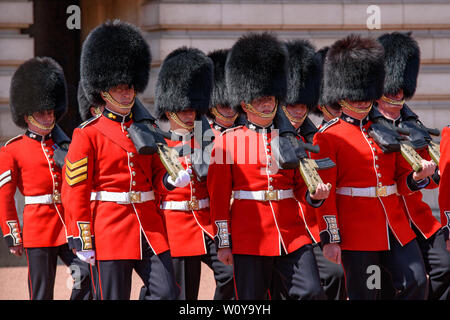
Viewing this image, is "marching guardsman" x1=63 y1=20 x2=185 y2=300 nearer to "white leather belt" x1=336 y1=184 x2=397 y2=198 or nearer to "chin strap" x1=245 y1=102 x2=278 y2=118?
"chin strap" x1=245 y1=102 x2=278 y2=118

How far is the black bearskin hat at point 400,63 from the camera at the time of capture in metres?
5.99

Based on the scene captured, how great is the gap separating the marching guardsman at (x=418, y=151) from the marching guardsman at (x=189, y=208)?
105 cm

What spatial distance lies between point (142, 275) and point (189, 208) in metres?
0.79

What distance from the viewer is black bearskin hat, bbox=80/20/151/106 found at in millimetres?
5027

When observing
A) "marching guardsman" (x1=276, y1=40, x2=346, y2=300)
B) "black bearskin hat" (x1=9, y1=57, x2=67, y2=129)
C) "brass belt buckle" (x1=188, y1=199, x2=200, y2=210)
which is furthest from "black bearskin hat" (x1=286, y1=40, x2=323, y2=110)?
"black bearskin hat" (x1=9, y1=57, x2=67, y2=129)

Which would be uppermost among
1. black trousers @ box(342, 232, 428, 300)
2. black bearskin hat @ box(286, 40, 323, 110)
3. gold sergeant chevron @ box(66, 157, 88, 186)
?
black bearskin hat @ box(286, 40, 323, 110)

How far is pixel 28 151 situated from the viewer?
5883mm

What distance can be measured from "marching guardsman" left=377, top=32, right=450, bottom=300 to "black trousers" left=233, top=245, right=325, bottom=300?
86 centimetres

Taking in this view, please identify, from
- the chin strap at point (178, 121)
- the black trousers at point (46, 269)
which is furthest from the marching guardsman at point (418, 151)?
the black trousers at point (46, 269)

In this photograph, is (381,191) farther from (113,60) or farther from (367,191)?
(113,60)

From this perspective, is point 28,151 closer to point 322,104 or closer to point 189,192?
point 189,192

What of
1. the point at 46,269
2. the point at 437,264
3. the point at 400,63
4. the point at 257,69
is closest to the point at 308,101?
the point at 400,63

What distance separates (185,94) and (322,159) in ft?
3.43
